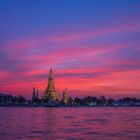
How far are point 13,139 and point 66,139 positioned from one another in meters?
6.01

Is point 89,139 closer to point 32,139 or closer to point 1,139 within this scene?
point 32,139

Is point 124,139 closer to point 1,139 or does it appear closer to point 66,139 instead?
point 66,139

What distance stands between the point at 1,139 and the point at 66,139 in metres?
7.43

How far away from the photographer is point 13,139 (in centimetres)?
4216

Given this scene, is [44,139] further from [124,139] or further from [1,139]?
[124,139]

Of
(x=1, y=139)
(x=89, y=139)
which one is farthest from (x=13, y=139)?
(x=89, y=139)

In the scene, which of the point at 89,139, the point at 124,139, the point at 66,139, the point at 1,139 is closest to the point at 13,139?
the point at 1,139

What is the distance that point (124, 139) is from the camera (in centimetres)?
4278

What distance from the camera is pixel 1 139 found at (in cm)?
4259

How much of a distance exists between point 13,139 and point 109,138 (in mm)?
11073

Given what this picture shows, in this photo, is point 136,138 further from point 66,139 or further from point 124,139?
point 66,139

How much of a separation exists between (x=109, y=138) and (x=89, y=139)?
7.88 ft

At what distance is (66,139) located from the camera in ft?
140

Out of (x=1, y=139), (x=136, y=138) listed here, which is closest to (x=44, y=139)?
(x=1, y=139)
